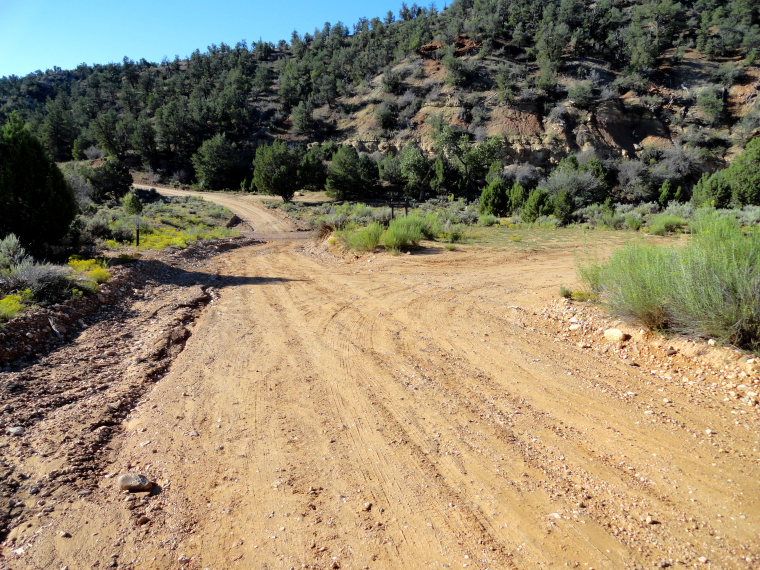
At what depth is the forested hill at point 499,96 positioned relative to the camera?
5091cm

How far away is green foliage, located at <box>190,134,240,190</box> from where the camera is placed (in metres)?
52.6

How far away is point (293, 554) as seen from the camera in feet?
7.98

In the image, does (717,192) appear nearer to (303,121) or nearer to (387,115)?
(387,115)

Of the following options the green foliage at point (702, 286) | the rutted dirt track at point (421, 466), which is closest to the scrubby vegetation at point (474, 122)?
the green foliage at point (702, 286)

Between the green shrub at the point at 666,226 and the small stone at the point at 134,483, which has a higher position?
the small stone at the point at 134,483

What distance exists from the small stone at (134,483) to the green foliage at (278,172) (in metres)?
42.0

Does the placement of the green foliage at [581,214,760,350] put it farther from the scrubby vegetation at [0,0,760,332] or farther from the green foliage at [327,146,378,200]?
the green foliage at [327,146,378,200]

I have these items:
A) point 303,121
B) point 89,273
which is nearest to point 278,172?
point 303,121

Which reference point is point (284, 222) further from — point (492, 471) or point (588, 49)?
point (588, 49)

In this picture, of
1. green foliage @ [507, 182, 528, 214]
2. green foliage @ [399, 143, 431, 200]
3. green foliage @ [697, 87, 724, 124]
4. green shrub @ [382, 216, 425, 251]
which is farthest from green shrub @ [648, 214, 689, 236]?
green foliage @ [697, 87, 724, 124]

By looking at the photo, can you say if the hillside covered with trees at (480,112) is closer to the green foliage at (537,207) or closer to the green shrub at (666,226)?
the green foliage at (537,207)

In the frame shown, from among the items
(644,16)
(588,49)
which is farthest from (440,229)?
(644,16)

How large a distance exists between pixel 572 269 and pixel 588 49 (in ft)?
228

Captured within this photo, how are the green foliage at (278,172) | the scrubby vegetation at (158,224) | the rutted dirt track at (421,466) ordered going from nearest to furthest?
the rutted dirt track at (421,466) < the scrubby vegetation at (158,224) < the green foliage at (278,172)
